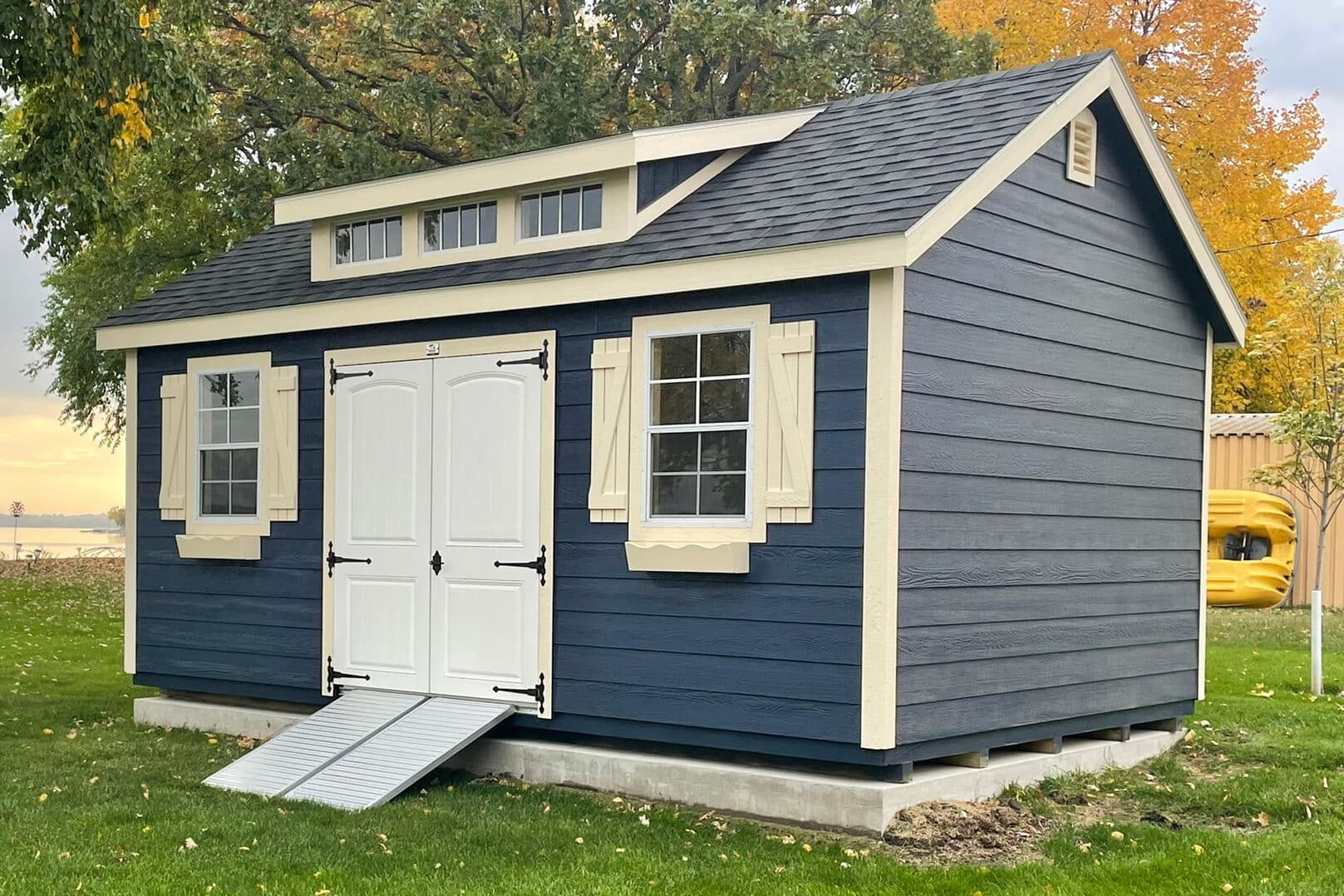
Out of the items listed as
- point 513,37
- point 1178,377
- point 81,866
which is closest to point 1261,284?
point 513,37

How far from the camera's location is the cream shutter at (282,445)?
11.0m

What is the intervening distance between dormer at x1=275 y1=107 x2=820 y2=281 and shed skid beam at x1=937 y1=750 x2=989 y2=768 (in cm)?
362

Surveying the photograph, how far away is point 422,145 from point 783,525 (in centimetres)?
1419

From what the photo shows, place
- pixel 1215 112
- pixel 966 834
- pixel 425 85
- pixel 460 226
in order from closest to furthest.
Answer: pixel 966 834, pixel 460 226, pixel 425 85, pixel 1215 112

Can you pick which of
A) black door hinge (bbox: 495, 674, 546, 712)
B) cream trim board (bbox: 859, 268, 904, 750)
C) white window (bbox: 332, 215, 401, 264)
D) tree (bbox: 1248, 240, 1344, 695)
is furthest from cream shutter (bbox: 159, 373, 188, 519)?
tree (bbox: 1248, 240, 1344, 695)

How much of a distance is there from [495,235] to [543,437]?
158 cm

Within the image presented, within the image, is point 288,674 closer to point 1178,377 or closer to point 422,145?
point 1178,377

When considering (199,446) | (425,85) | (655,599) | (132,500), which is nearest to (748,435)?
(655,599)

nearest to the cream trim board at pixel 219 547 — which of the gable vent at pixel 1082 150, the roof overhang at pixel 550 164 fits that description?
the roof overhang at pixel 550 164

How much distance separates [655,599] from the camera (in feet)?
29.5

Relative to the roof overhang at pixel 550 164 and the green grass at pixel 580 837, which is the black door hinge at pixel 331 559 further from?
the roof overhang at pixel 550 164

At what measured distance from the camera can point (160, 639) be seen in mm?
11977

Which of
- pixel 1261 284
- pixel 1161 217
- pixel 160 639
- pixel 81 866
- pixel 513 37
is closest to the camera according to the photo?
pixel 81 866

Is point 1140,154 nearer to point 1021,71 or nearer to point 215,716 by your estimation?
point 1021,71
